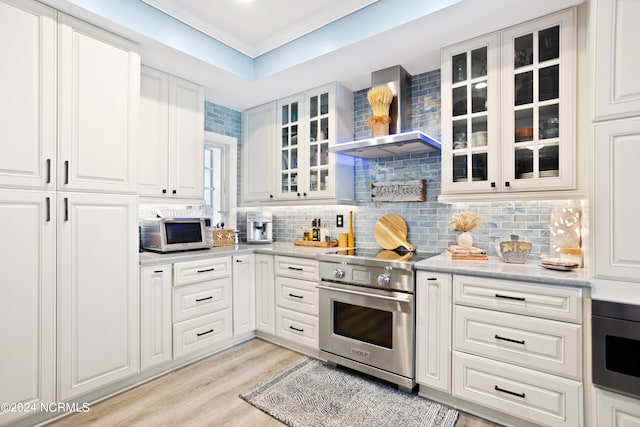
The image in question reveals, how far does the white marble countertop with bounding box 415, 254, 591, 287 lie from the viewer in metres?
1.75

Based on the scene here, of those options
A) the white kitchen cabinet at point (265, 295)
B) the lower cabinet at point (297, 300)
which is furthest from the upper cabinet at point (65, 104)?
the lower cabinet at point (297, 300)

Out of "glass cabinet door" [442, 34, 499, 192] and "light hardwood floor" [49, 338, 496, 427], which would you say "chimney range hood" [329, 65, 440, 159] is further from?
"light hardwood floor" [49, 338, 496, 427]

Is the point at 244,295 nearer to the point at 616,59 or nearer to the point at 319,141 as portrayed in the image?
the point at 319,141

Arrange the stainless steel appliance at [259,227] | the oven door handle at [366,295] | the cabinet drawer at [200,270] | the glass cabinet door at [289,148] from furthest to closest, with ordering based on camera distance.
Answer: the stainless steel appliance at [259,227], the glass cabinet door at [289,148], the cabinet drawer at [200,270], the oven door handle at [366,295]

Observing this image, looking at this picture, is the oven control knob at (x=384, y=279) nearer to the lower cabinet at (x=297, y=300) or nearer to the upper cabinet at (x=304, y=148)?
the lower cabinet at (x=297, y=300)

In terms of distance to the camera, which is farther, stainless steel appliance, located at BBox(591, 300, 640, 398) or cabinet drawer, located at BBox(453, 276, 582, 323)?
cabinet drawer, located at BBox(453, 276, 582, 323)

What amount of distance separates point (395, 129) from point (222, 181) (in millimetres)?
2263

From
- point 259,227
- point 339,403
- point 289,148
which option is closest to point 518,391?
point 339,403

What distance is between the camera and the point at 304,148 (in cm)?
338

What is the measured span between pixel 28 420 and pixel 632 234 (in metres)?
3.49

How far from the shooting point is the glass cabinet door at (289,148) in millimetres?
3486

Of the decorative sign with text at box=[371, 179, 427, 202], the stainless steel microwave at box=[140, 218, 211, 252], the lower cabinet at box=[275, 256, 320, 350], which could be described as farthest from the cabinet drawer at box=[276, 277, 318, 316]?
the decorative sign with text at box=[371, 179, 427, 202]

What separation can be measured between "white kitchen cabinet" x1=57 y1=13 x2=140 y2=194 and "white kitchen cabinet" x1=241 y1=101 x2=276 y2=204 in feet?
4.97

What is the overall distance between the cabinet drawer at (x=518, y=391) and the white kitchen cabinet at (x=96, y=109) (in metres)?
2.67
